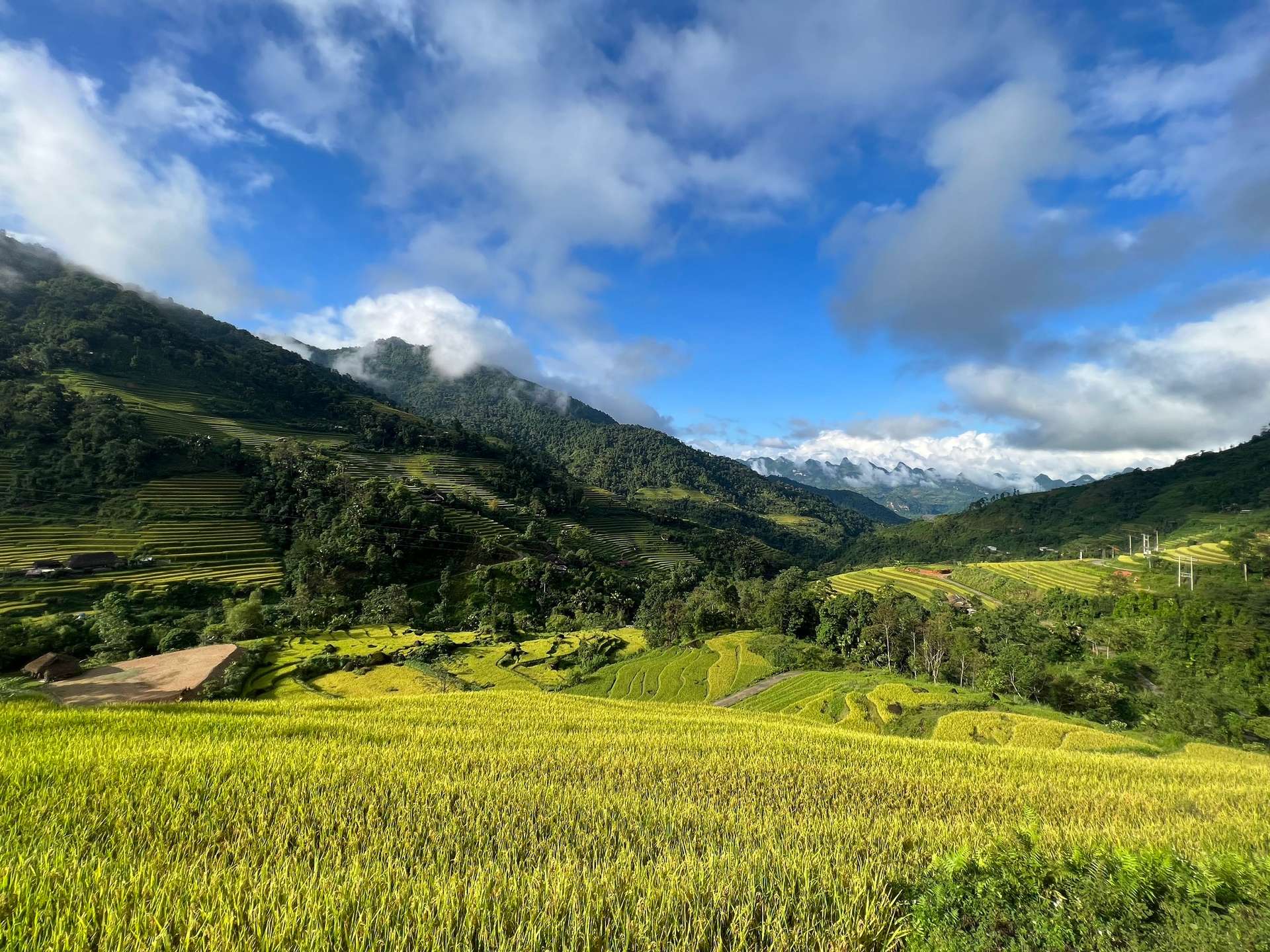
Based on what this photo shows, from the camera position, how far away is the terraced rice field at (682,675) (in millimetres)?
42344

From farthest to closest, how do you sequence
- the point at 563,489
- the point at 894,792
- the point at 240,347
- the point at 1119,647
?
1. the point at 240,347
2. the point at 563,489
3. the point at 1119,647
4. the point at 894,792

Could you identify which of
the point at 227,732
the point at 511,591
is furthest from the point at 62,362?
the point at 227,732

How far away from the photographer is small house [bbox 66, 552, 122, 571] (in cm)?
5116

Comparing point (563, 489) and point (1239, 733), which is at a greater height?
point (563, 489)

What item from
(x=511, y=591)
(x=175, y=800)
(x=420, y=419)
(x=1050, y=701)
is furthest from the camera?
(x=420, y=419)

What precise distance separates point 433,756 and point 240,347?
222050mm

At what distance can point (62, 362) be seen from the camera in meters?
93.9

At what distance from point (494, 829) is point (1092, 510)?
20402 cm

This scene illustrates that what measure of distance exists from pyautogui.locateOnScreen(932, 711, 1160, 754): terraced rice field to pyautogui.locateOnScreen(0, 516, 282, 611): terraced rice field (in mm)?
68847

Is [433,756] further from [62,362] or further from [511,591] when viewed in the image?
[62,362]

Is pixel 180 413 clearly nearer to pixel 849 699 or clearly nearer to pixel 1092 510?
pixel 849 699

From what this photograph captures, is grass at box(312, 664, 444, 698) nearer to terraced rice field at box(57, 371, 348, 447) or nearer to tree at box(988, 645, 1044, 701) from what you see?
tree at box(988, 645, 1044, 701)

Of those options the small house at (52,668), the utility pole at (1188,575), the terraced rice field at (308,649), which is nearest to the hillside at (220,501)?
the small house at (52,668)

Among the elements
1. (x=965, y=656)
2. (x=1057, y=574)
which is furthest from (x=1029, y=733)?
(x=1057, y=574)
